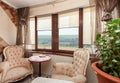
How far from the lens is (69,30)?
339cm

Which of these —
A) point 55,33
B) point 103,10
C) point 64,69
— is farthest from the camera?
point 55,33

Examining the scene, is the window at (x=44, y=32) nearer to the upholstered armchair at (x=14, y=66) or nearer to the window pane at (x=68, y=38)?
the window pane at (x=68, y=38)

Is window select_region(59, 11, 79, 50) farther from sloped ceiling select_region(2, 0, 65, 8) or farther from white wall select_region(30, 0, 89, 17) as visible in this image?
sloped ceiling select_region(2, 0, 65, 8)

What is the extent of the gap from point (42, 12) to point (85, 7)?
1.37m

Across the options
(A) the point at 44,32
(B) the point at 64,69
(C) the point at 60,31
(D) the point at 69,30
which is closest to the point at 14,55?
(A) the point at 44,32

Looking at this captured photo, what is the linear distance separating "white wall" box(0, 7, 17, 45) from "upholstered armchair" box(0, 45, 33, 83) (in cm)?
43

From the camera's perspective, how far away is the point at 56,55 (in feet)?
11.3

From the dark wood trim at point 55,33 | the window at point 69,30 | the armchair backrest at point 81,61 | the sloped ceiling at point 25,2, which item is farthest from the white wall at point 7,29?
the armchair backrest at point 81,61

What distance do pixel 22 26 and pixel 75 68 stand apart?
236cm

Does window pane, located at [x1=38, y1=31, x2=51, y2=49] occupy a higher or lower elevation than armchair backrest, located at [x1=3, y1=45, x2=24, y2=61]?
higher

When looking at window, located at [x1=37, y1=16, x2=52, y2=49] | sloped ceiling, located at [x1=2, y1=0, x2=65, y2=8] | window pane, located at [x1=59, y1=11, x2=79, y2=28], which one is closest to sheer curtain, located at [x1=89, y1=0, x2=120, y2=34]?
window pane, located at [x1=59, y1=11, x2=79, y2=28]

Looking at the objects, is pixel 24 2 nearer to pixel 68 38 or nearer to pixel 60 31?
pixel 60 31

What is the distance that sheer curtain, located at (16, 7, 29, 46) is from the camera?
12.5 feet

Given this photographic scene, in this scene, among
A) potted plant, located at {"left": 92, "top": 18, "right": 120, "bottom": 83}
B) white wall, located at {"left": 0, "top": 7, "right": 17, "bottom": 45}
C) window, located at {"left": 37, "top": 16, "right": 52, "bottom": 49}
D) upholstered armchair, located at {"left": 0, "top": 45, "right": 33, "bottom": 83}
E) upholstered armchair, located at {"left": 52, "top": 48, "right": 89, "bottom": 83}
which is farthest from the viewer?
window, located at {"left": 37, "top": 16, "right": 52, "bottom": 49}
